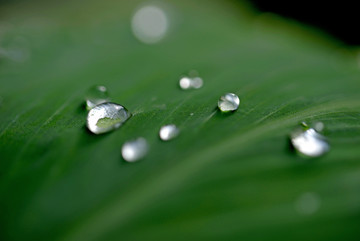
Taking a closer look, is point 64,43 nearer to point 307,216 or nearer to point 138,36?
point 138,36

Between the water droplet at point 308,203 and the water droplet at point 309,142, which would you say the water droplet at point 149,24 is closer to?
the water droplet at point 309,142

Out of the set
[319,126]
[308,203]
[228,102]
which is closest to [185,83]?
[228,102]

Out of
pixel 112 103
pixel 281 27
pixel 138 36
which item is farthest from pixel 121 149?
pixel 281 27

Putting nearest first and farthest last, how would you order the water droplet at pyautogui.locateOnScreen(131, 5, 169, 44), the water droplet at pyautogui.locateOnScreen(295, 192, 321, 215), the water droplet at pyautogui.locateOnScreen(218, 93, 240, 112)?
the water droplet at pyautogui.locateOnScreen(295, 192, 321, 215) < the water droplet at pyautogui.locateOnScreen(218, 93, 240, 112) < the water droplet at pyautogui.locateOnScreen(131, 5, 169, 44)

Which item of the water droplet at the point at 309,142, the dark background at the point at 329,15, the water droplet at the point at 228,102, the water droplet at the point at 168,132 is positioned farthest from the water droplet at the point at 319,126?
Answer: the dark background at the point at 329,15

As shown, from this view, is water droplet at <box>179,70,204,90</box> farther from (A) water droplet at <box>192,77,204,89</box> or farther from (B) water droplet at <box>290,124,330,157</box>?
(B) water droplet at <box>290,124,330,157</box>

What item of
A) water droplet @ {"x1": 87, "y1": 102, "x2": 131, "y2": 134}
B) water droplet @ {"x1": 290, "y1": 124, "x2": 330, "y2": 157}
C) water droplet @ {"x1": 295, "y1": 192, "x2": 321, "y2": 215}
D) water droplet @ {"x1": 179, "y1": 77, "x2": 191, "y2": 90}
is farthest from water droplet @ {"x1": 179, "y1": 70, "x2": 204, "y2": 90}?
water droplet @ {"x1": 295, "y1": 192, "x2": 321, "y2": 215}
